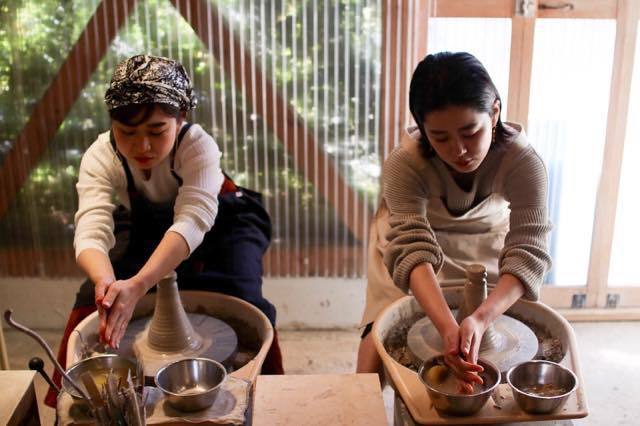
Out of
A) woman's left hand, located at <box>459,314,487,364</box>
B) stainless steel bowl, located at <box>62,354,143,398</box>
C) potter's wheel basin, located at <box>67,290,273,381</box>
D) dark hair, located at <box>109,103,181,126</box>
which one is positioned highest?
dark hair, located at <box>109,103,181,126</box>

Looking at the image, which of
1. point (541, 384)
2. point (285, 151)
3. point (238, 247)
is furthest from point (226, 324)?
point (285, 151)

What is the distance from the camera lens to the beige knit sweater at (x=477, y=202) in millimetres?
1597

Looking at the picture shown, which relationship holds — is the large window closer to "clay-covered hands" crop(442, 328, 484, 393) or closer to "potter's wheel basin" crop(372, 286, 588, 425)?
"potter's wheel basin" crop(372, 286, 588, 425)

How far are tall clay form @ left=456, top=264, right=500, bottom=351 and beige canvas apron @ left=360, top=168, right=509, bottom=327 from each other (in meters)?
0.37

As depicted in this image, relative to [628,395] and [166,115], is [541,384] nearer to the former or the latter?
[166,115]

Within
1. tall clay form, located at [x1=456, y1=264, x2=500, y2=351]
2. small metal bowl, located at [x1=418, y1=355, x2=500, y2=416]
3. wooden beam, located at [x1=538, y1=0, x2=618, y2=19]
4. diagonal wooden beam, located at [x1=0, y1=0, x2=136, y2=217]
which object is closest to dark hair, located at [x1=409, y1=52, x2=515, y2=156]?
tall clay form, located at [x1=456, y1=264, x2=500, y2=351]

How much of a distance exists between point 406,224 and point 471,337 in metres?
0.41

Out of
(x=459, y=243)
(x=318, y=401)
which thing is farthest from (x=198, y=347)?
(x=459, y=243)

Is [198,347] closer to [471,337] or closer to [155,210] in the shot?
[155,210]

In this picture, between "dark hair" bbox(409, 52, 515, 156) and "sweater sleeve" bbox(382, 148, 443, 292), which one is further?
"sweater sleeve" bbox(382, 148, 443, 292)

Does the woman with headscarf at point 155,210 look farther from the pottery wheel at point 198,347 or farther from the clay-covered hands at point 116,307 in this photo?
the pottery wheel at point 198,347

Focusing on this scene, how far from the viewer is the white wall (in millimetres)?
2986

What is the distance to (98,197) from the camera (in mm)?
1769

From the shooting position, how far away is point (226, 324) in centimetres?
172
